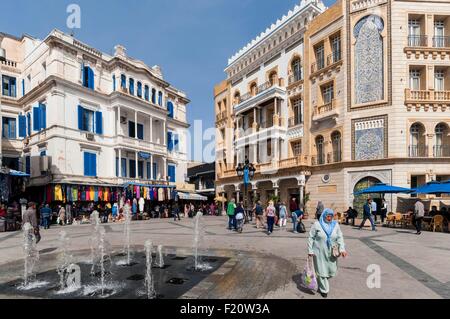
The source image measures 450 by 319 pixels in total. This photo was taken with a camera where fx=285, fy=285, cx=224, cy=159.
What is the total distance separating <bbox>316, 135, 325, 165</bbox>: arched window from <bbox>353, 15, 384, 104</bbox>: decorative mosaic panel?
429 centimetres

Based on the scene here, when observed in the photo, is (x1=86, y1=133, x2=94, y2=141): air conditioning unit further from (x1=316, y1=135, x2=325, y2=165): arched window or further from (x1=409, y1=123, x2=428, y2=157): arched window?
(x1=409, y1=123, x2=428, y2=157): arched window

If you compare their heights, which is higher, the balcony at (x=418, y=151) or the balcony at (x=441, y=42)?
the balcony at (x=441, y=42)

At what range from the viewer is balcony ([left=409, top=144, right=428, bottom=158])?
19.9 meters

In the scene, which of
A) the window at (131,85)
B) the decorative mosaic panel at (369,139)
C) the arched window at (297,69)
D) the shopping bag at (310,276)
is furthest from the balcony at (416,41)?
the window at (131,85)

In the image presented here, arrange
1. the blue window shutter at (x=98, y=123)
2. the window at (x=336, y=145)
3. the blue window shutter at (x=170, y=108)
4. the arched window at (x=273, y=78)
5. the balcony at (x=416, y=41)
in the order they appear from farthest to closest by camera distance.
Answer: the blue window shutter at (x=170, y=108), the arched window at (x=273, y=78), the blue window shutter at (x=98, y=123), the window at (x=336, y=145), the balcony at (x=416, y=41)

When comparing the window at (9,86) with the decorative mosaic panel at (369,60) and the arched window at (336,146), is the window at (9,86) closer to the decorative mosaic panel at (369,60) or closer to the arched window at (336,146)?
the arched window at (336,146)

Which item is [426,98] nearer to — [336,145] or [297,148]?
[336,145]

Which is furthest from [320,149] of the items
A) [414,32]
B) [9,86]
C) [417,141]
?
[9,86]

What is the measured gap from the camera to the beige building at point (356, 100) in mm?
20094

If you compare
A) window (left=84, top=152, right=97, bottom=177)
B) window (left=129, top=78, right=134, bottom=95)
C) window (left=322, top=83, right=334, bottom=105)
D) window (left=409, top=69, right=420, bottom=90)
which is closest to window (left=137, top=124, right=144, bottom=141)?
window (left=129, top=78, right=134, bottom=95)

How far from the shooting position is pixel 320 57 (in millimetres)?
25047

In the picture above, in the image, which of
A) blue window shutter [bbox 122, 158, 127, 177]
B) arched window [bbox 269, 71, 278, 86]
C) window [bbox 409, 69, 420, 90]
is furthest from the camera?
arched window [bbox 269, 71, 278, 86]

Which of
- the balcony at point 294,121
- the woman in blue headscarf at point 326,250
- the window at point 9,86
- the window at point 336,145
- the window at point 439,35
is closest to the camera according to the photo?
the woman in blue headscarf at point 326,250

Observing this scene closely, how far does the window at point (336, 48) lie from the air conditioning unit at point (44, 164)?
23.9 meters
